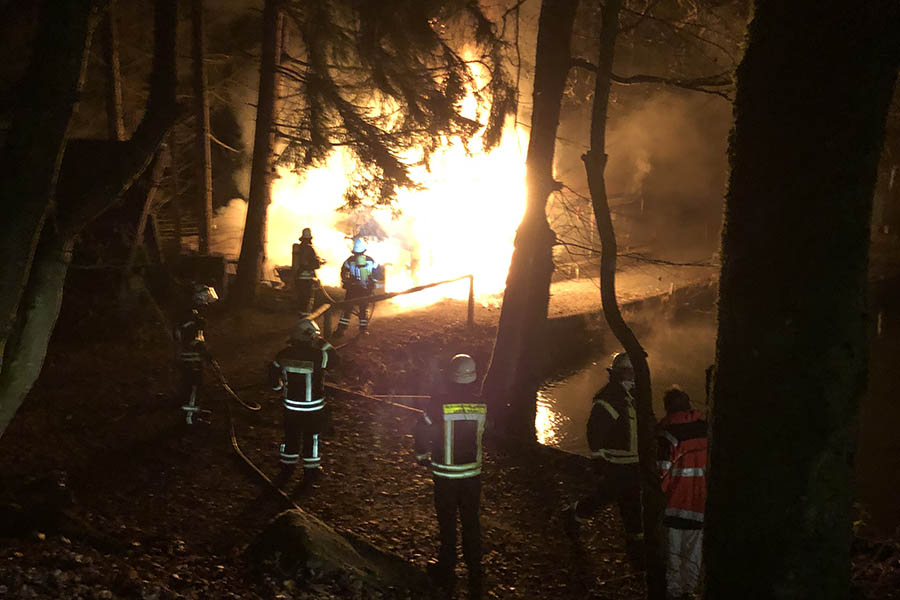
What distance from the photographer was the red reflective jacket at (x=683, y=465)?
548 cm

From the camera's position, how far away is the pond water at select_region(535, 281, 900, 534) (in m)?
10.6

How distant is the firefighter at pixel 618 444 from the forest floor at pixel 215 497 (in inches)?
20.9

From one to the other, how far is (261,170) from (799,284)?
12.5 meters

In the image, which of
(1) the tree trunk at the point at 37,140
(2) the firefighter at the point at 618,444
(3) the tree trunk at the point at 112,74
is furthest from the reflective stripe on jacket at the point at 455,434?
(3) the tree trunk at the point at 112,74

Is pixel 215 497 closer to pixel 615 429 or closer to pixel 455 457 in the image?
pixel 455 457

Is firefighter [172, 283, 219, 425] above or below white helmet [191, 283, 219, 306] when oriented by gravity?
below

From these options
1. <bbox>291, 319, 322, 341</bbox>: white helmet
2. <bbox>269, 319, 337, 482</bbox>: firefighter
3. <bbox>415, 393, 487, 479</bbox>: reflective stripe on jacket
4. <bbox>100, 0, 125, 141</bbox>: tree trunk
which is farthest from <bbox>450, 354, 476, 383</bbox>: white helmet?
<bbox>100, 0, 125, 141</bbox>: tree trunk

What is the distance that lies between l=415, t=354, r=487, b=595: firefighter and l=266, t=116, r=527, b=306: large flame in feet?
36.3

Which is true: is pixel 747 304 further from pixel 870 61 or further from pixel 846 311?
pixel 870 61

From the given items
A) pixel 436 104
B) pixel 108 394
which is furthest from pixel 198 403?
pixel 436 104

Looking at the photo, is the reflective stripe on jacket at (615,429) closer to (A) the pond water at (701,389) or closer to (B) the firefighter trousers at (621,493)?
(B) the firefighter trousers at (621,493)

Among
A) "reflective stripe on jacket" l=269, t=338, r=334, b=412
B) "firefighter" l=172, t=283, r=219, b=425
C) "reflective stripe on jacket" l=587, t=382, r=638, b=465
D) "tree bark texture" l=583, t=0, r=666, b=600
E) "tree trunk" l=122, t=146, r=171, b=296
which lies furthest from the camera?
"tree trunk" l=122, t=146, r=171, b=296

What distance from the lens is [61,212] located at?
4684 millimetres

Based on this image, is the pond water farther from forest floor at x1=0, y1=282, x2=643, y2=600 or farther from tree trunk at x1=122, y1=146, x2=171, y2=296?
tree trunk at x1=122, y1=146, x2=171, y2=296
